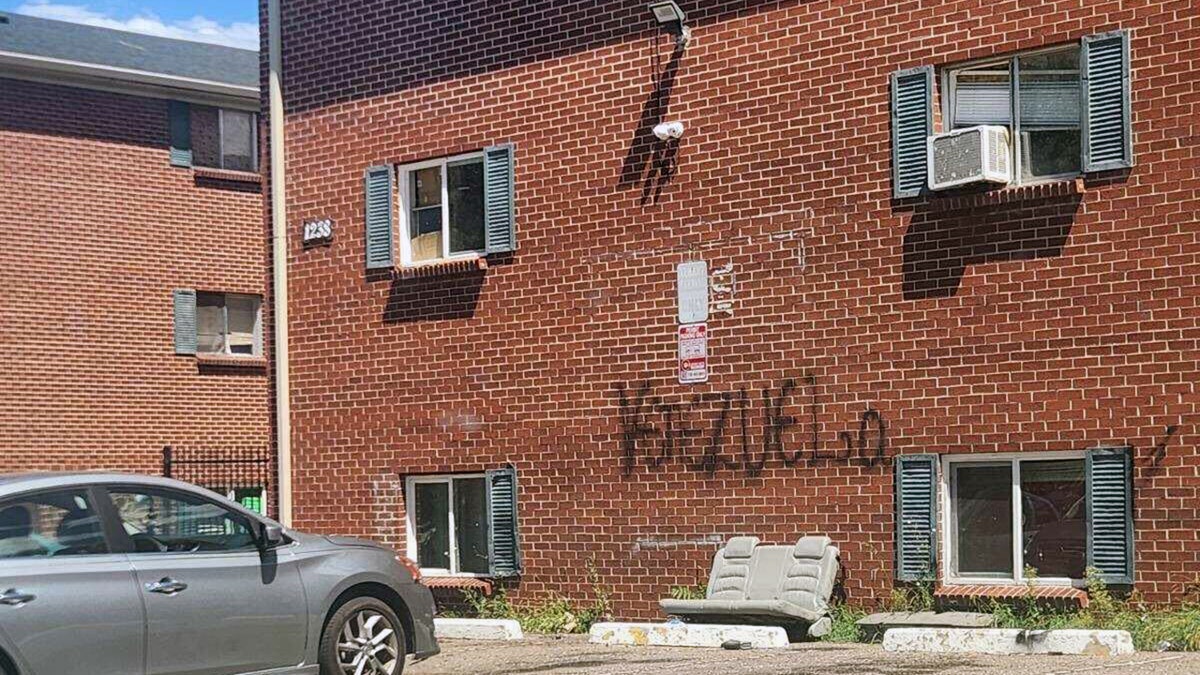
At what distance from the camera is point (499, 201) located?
54.9ft

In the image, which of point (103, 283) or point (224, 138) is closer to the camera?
point (103, 283)

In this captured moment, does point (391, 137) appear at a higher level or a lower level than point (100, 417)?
higher

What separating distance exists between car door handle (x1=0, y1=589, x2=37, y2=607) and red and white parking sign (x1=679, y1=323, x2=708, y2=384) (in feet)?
23.5

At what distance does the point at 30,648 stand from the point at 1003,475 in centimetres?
756

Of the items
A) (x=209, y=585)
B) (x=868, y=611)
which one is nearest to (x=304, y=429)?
(x=868, y=611)

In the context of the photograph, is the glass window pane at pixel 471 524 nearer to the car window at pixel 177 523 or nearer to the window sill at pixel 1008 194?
the window sill at pixel 1008 194

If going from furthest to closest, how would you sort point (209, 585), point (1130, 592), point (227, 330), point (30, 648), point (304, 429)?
point (227, 330)
point (304, 429)
point (1130, 592)
point (209, 585)
point (30, 648)

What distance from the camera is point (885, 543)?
1416 cm

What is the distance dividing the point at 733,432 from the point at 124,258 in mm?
13961

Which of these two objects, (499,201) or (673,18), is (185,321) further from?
(673,18)

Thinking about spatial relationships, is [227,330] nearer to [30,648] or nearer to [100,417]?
[100,417]

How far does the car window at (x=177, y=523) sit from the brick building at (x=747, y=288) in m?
5.56

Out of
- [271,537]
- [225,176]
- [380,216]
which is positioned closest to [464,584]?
[380,216]

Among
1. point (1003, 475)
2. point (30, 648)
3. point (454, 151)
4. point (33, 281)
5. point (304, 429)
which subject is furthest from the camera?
point (33, 281)
